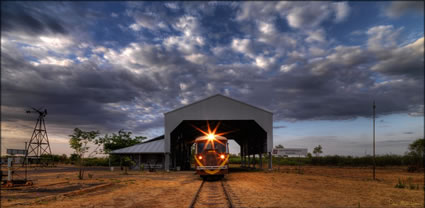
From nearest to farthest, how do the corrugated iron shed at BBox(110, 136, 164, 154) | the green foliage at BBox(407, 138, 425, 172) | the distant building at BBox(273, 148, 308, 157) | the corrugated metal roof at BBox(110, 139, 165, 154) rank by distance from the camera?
the distant building at BBox(273, 148, 308, 157)
the corrugated iron shed at BBox(110, 136, 164, 154)
the corrugated metal roof at BBox(110, 139, 165, 154)
the green foliage at BBox(407, 138, 425, 172)

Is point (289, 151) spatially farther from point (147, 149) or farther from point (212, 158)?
point (147, 149)

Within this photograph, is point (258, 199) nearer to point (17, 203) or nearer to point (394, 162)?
point (17, 203)

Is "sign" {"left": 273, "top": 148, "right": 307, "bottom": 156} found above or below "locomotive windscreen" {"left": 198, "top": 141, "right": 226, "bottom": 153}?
below

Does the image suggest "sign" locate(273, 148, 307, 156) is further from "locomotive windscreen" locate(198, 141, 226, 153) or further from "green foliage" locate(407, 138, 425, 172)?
"green foliage" locate(407, 138, 425, 172)

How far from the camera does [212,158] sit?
21656 mm

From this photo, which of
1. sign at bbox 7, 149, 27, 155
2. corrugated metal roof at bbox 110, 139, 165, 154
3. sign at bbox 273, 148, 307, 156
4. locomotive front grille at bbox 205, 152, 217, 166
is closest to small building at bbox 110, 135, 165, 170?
corrugated metal roof at bbox 110, 139, 165, 154

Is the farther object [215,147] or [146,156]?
[146,156]

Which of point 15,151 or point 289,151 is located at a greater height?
point 15,151

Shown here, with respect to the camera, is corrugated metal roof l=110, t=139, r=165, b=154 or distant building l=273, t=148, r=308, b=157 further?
corrugated metal roof l=110, t=139, r=165, b=154

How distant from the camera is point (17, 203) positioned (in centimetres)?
1246

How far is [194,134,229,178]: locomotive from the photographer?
71.0ft

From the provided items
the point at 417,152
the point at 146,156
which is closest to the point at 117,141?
the point at 146,156

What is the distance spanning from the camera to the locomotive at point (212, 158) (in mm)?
21641

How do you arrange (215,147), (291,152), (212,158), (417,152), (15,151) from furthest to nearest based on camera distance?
(417,152)
(291,152)
(215,147)
(212,158)
(15,151)
